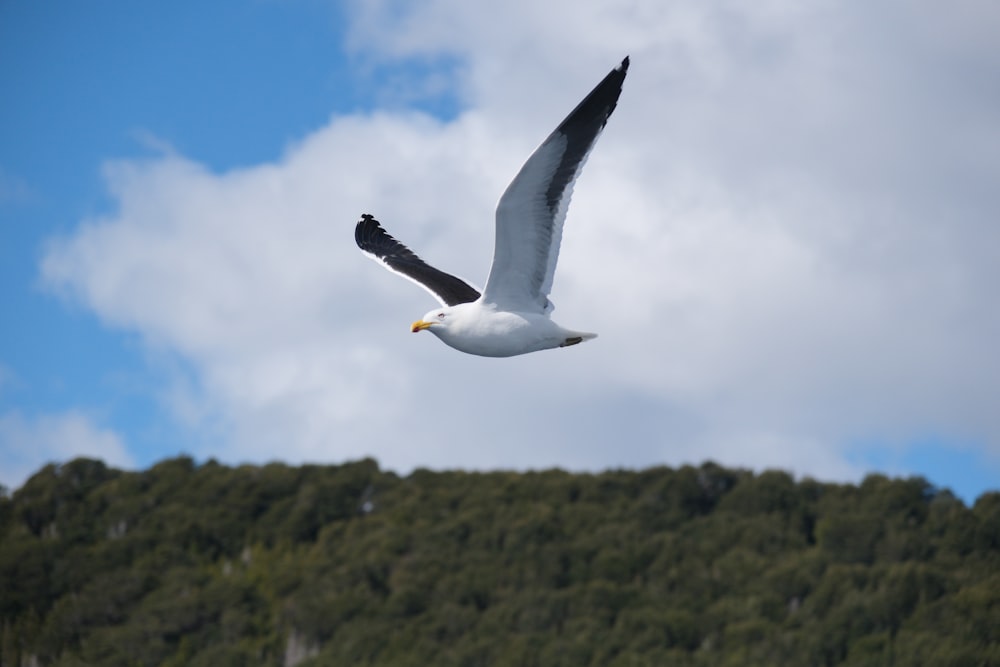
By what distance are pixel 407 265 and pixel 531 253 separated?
3799 millimetres

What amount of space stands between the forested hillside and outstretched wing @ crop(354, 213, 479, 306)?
16.4 m

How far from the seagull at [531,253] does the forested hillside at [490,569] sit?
751 inches

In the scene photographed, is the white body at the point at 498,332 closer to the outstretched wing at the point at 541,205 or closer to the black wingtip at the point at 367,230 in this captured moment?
the outstretched wing at the point at 541,205

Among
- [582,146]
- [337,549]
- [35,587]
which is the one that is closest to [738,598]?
[337,549]

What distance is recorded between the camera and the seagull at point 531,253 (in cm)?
1125

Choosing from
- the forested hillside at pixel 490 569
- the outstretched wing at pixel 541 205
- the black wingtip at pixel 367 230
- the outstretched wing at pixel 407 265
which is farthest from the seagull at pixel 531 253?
the forested hillside at pixel 490 569

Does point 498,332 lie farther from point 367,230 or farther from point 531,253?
point 367,230

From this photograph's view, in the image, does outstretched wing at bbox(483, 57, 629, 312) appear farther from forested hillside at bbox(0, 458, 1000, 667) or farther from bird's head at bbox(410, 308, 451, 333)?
forested hillside at bbox(0, 458, 1000, 667)

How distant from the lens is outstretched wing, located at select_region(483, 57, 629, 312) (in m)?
11.2

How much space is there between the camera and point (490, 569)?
35.2m

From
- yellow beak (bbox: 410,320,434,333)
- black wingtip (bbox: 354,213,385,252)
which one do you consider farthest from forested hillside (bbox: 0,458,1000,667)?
yellow beak (bbox: 410,320,434,333)

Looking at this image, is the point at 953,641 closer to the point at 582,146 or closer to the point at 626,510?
the point at 626,510

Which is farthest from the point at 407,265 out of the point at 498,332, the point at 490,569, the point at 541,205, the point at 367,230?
the point at 490,569

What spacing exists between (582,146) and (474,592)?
2423cm
